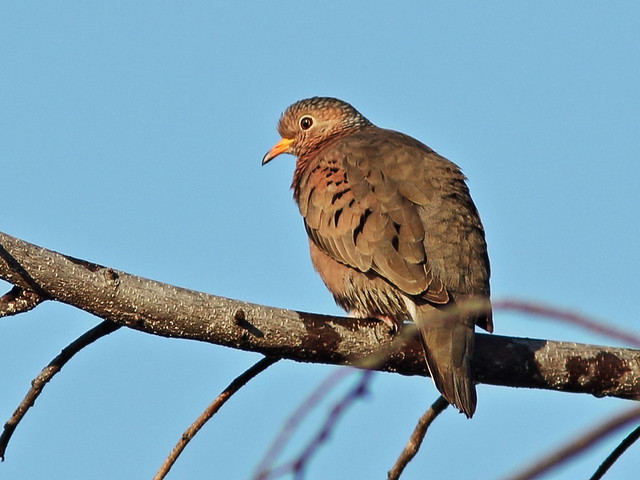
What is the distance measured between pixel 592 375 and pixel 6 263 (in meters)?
2.21

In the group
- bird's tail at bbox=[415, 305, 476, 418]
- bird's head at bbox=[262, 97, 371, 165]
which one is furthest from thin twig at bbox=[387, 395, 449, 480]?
bird's head at bbox=[262, 97, 371, 165]

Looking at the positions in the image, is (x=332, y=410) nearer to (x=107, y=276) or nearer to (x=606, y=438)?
(x=606, y=438)

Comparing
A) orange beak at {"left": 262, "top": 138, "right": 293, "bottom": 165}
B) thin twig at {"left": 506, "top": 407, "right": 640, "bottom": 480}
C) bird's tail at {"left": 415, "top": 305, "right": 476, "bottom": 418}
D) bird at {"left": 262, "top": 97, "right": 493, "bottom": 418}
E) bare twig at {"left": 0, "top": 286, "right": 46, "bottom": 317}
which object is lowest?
thin twig at {"left": 506, "top": 407, "right": 640, "bottom": 480}

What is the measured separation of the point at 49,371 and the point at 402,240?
86.7 inches

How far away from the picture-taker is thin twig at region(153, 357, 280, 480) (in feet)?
9.00

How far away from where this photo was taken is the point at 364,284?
476 centimetres

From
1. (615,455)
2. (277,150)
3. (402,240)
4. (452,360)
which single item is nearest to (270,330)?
(452,360)

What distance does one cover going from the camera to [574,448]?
2.15 feet

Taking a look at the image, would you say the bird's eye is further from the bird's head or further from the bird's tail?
the bird's tail

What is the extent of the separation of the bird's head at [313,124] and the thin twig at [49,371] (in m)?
4.05

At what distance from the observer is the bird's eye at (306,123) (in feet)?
23.1

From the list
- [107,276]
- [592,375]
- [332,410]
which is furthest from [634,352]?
[332,410]

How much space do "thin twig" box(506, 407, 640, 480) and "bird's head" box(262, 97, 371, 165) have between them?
6252 millimetres

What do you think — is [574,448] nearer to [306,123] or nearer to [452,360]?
[452,360]
